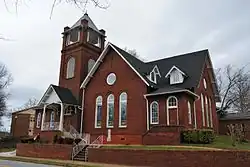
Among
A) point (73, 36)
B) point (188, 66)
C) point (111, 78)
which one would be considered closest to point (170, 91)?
point (188, 66)

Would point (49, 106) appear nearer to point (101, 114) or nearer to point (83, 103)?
point (83, 103)

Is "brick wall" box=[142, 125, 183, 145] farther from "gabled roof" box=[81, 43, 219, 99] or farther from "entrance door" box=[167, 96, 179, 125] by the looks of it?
"gabled roof" box=[81, 43, 219, 99]

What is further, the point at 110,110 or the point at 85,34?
the point at 85,34

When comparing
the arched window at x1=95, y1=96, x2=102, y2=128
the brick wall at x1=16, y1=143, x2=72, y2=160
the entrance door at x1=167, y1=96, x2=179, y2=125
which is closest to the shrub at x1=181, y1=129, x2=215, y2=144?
the entrance door at x1=167, y1=96, x2=179, y2=125

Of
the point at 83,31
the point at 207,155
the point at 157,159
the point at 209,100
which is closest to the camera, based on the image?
the point at 207,155

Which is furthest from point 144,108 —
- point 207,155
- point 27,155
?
point 27,155

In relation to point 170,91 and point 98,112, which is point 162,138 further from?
point 98,112

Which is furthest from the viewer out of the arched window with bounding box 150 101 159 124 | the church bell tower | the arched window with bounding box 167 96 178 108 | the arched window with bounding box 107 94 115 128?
the church bell tower

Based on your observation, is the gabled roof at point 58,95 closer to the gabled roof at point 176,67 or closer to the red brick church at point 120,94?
the red brick church at point 120,94

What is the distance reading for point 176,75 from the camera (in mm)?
25938

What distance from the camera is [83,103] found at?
29828 millimetres

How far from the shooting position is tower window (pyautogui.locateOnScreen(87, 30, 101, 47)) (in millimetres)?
33753

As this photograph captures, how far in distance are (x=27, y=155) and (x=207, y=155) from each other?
18325mm

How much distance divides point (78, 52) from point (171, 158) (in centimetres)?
2077
